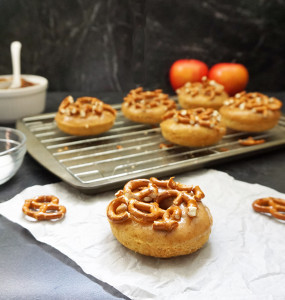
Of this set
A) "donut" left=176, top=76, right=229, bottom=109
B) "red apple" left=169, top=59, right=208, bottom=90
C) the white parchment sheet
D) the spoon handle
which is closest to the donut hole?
the white parchment sheet

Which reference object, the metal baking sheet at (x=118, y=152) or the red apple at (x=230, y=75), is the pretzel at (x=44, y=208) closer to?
the metal baking sheet at (x=118, y=152)

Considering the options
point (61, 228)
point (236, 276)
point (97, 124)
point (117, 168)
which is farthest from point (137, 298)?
point (97, 124)

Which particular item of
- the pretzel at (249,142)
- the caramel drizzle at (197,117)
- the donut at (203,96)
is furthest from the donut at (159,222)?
the donut at (203,96)

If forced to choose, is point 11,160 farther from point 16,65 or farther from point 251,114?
point 251,114

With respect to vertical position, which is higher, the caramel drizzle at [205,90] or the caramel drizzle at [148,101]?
the caramel drizzle at [205,90]

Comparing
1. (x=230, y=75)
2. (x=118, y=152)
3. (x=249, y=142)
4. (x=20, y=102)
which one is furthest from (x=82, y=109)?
(x=230, y=75)

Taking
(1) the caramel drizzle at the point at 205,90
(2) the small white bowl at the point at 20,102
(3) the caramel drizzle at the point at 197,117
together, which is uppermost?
(3) the caramel drizzle at the point at 197,117
